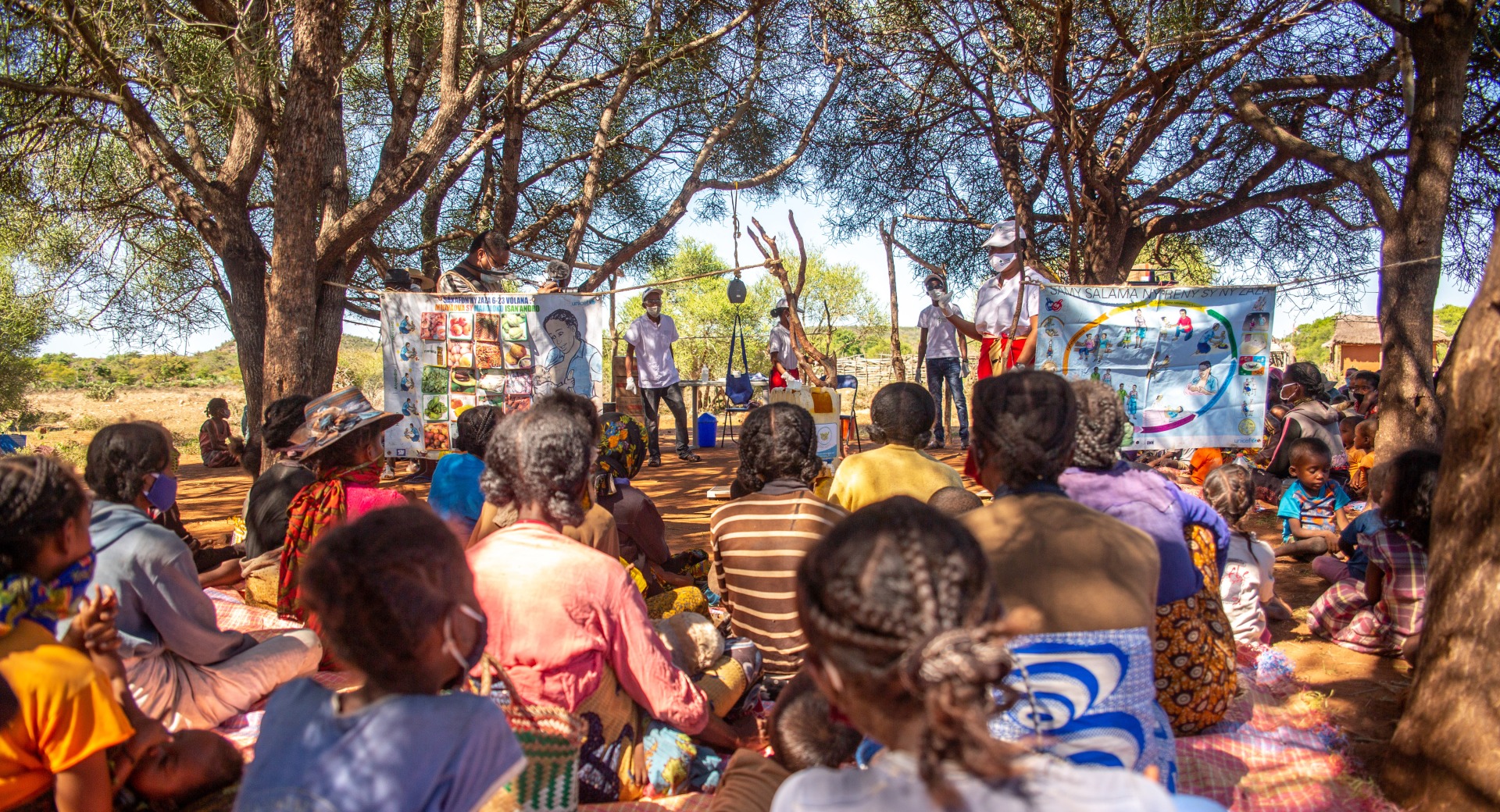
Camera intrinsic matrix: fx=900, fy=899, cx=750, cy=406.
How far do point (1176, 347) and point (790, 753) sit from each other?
4823 mm

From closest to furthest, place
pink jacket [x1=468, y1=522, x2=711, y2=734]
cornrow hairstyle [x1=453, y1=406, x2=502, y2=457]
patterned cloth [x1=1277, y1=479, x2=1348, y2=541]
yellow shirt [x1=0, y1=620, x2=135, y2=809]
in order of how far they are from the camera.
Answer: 1. yellow shirt [x1=0, y1=620, x2=135, y2=809]
2. pink jacket [x1=468, y1=522, x2=711, y2=734]
3. cornrow hairstyle [x1=453, y1=406, x2=502, y2=457]
4. patterned cloth [x1=1277, y1=479, x2=1348, y2=541]

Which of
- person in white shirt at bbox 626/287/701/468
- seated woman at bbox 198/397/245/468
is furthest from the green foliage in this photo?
person in white shirt at bbox 626/287/701/468

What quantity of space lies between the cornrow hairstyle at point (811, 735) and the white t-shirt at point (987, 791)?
87 centimetres

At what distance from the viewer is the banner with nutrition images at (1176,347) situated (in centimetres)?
589

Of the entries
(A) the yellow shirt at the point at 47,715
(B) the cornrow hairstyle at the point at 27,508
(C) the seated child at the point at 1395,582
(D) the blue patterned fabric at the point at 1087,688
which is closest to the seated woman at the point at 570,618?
(A) the yellow shirt at the point at 47,715

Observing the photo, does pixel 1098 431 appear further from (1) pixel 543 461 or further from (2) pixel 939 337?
(2) pixel 939 337

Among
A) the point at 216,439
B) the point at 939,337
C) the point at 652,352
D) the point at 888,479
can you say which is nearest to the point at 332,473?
the point at 888,479

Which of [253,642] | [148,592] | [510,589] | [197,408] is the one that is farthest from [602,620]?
[197,408]

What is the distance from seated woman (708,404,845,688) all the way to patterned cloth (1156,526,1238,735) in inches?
40.2

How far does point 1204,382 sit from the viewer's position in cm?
593

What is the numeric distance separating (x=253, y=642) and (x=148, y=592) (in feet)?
2.16

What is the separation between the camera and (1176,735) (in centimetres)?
285

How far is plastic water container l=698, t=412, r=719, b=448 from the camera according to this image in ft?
41.1

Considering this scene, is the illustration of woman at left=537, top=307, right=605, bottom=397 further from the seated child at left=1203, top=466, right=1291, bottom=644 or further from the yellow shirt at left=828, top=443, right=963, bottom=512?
the seated child at left=1203, top=466, right=1291, bottom=644
